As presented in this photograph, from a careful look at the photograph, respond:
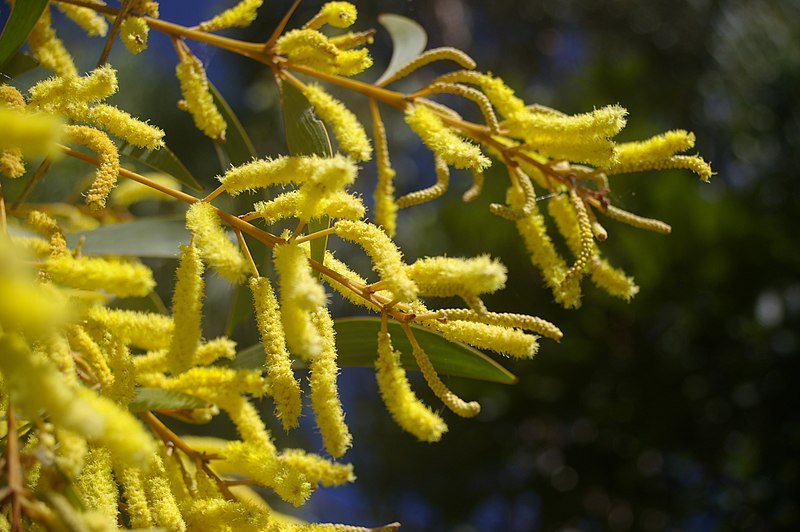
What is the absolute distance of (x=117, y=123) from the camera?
65cm

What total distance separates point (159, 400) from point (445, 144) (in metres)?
0.37

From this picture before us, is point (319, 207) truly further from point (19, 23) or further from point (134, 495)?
point (19, 23)

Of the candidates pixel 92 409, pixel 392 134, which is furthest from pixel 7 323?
pixel 392 134

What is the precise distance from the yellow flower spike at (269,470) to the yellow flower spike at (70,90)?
1.08ft

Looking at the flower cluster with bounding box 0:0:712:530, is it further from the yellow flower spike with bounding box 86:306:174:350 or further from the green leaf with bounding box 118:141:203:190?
the green leaf with bounding box 118:141:203:190

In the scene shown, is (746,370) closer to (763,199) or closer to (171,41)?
(763,199)

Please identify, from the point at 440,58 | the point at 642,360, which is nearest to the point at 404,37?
the point at 440,58

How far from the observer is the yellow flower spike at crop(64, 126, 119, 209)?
1.99 feet

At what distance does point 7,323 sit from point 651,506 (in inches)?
84.7

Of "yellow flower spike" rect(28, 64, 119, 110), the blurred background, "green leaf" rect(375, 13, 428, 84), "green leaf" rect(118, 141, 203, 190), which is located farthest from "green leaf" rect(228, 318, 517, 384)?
the blurred background

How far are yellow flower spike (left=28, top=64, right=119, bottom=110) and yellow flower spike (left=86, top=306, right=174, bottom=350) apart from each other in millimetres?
174

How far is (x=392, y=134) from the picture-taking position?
3.35 m

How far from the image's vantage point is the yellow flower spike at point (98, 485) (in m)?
0.56

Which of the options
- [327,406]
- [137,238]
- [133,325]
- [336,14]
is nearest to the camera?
[327,406]
